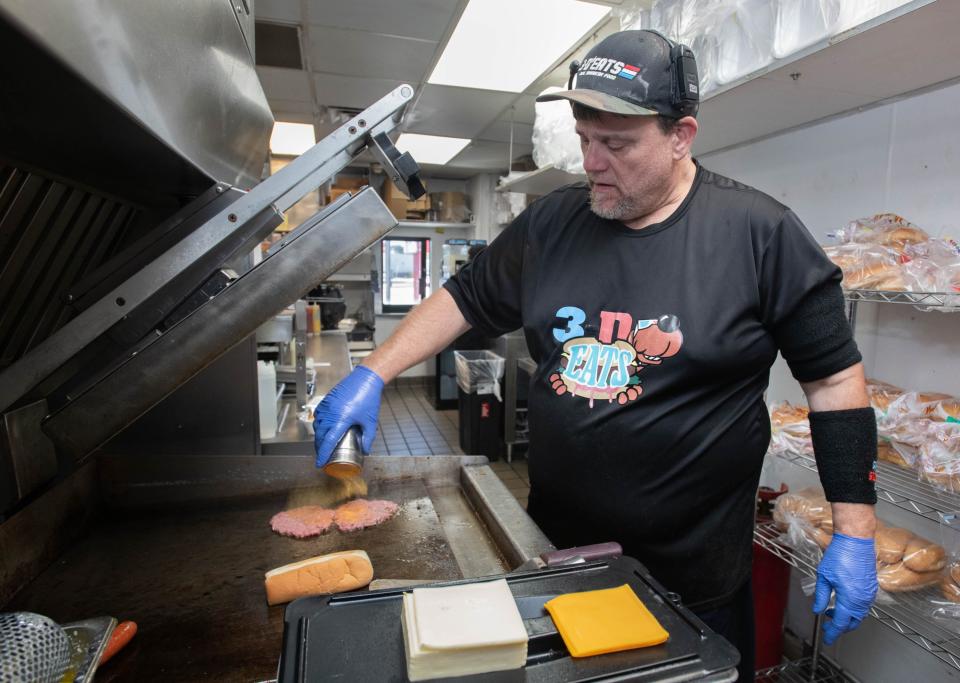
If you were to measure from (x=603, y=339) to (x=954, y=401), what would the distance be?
1238 mm

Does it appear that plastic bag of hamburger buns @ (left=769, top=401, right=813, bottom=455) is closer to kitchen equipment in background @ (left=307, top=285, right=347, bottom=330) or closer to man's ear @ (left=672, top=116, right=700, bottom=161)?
man's ear @ (left=672, top=116, right=700, bottom=161)

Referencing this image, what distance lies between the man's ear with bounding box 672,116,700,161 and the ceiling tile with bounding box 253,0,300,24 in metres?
2.31

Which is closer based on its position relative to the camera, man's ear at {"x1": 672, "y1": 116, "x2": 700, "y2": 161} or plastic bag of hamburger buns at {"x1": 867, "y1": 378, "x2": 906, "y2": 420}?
man's ear at {"x1": 672, "y1": 116, "x2": 700, "y2": 161}

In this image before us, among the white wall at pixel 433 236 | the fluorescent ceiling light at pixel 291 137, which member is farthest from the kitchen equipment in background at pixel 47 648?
the white wall at pixel 433 236

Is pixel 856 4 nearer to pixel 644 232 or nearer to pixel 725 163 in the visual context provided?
pixel 644 232

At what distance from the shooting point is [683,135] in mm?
1286

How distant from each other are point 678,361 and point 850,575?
63cm

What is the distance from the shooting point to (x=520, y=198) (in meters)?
5.41

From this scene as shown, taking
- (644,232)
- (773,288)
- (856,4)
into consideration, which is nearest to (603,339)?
(644,232)

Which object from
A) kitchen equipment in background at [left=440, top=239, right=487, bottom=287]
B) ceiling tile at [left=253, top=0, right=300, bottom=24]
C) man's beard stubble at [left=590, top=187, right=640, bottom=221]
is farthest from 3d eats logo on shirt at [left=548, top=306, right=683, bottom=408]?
kitchen equipment in background at [left=440, top=239, right=487, bottom=287]

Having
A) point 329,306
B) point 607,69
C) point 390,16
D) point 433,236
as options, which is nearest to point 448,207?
point 433,236

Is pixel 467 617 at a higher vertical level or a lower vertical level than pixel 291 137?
lower

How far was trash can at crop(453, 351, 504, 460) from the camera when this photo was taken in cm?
511

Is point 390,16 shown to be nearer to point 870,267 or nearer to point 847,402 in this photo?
point 870,267
